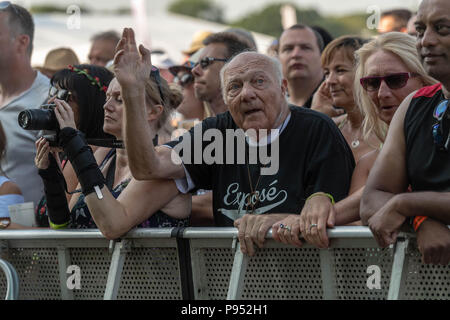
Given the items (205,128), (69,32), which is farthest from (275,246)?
(69,32)

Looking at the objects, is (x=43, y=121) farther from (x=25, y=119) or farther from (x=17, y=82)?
(x=17, y=82)

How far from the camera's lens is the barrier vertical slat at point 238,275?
295 centimetres

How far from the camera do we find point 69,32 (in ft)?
50.0

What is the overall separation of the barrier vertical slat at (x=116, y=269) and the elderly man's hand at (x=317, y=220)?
2.85 feet

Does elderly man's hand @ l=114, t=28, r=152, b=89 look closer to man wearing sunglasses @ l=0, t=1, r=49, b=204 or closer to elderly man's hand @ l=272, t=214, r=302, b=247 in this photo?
elderly man's hand @ l=272, t=214, r=302, b=247

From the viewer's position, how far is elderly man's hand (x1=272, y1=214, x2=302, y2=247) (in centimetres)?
290

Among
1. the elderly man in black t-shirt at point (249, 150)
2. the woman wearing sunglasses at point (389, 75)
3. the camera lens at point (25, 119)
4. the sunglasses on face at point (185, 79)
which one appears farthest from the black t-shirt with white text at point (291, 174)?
the sunglasses on face at point (185, 79)

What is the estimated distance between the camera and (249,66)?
378 centimetres

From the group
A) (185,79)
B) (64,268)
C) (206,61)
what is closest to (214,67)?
(206,61)

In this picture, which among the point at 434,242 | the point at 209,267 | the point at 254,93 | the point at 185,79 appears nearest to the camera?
the point at 434,242

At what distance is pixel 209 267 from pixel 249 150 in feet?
2.40

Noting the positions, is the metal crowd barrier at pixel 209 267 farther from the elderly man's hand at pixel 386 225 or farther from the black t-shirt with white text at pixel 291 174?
the black t-shirt with white text at pixel 291 174

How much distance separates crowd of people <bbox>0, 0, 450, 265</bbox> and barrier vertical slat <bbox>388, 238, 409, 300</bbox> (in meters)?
0.06

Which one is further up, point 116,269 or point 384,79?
point 384,79
